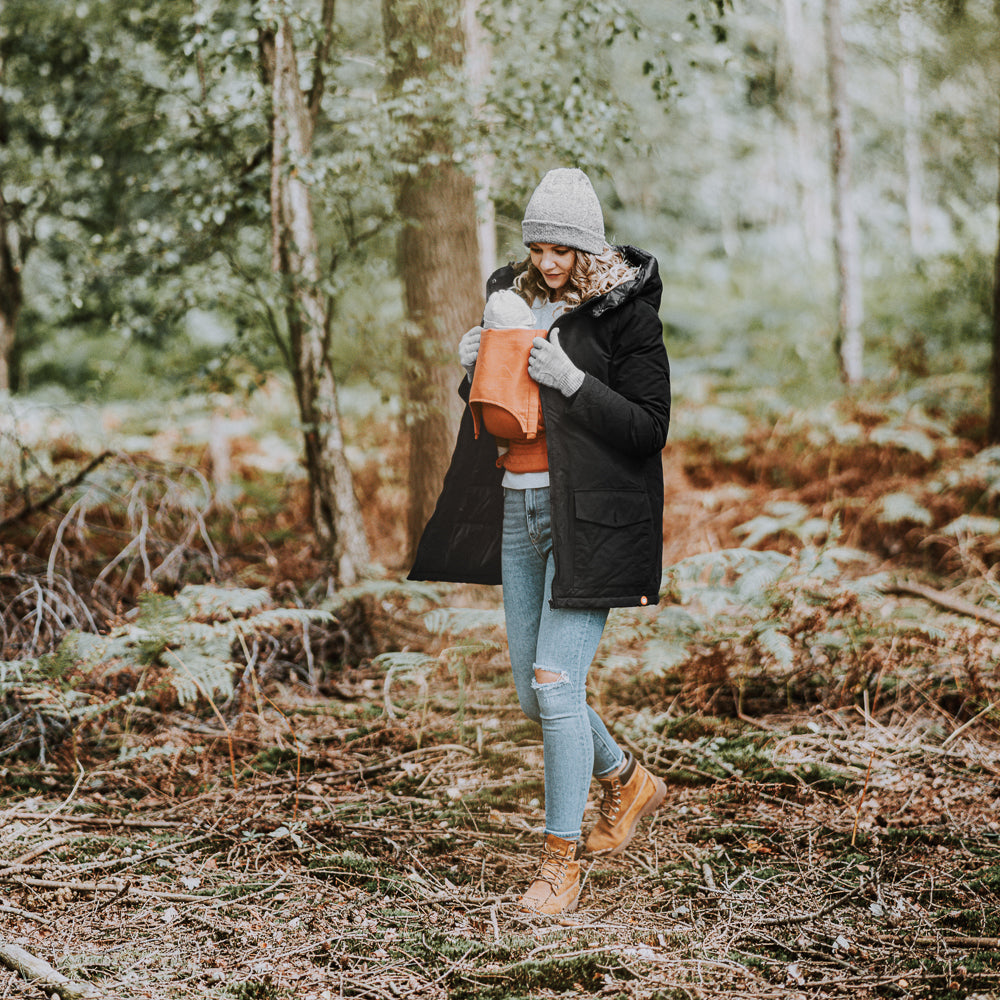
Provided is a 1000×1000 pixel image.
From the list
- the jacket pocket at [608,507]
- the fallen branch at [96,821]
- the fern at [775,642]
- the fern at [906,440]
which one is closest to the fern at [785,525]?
the fern at [906,440]

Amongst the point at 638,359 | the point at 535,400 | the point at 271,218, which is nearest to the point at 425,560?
the point at 535,400

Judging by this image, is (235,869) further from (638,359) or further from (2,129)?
(2,129)

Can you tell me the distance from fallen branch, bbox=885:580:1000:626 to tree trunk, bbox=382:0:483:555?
2.83m

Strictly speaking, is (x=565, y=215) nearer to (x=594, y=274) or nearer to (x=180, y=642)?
(x=594, y=274)

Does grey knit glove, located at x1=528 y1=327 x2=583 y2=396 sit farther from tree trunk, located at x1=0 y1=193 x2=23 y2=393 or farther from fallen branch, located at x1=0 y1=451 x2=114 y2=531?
tree trunk, located at x1=0 y1=193 x2=23 y2=393

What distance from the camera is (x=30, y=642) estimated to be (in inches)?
179

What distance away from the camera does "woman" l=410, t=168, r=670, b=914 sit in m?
2.76

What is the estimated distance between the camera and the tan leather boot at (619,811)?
130 inches

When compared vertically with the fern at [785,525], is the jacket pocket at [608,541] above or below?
above

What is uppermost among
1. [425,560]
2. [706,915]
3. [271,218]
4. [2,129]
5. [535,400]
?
[2,129]

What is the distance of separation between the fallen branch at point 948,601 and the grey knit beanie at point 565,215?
11.1 feet

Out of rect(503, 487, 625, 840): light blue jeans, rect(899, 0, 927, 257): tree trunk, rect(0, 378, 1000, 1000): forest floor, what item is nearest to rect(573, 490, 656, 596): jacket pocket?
rect(503, 487, 625, 840): light blue jeans

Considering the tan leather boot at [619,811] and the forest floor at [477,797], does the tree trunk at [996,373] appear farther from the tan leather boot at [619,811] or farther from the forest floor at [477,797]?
the tan leather boot at [619,811]

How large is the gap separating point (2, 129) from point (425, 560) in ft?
28.2
